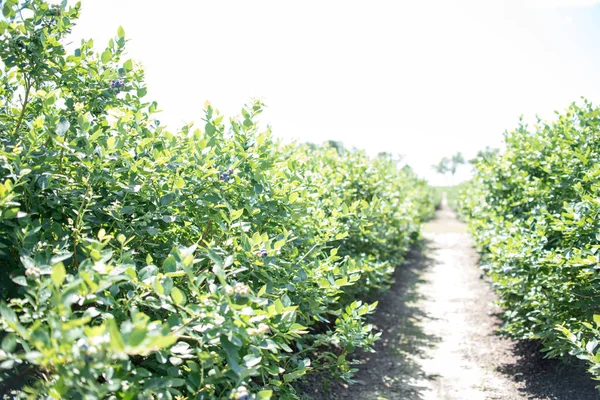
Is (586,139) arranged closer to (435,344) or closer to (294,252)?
(435,344)

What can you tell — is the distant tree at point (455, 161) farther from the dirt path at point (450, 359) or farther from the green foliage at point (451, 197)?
the dirt path at point (450, 359)

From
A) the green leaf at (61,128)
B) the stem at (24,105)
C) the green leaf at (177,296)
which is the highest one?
the stem at (24,105)

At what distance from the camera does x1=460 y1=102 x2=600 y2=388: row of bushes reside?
3463mm

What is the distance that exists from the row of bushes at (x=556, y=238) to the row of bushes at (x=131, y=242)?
190 centimetres

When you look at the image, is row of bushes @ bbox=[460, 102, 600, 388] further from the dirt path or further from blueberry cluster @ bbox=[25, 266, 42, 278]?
blueberry cluster @ bbox=[25, 266, 42, 278]

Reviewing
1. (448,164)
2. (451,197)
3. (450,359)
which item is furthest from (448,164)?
(450,359)

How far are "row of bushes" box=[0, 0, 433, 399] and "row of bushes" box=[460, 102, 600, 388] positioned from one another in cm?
190

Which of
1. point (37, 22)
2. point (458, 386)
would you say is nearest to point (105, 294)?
point (37, 22)

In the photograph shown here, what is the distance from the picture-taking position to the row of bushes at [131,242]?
157cm

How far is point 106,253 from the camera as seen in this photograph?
67.3 inches

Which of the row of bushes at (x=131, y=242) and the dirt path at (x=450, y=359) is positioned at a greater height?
the row of bushes at (x=131, y=242)

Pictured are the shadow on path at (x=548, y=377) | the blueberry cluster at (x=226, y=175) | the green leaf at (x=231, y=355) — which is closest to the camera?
the green leaf at (x=231, y=355)

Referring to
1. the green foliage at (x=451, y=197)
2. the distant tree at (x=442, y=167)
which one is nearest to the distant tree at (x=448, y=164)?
the distant tree at (x=442, y=167)

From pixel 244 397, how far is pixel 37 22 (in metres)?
2.28
